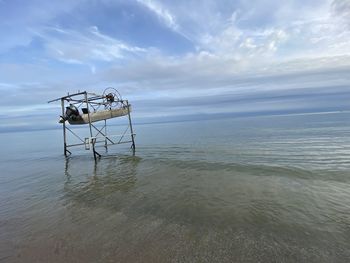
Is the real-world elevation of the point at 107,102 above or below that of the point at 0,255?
above

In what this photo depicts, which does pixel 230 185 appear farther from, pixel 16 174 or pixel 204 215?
pixel 16 174

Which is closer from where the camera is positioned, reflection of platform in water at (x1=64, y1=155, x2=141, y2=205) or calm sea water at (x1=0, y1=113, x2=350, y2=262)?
calm sea water at (x1=0, y1=113, x2=350, y2=262)

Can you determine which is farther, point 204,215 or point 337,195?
point 337,195

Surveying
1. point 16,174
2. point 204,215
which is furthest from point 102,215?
point 16,174

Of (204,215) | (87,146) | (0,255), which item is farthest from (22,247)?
(87,146)

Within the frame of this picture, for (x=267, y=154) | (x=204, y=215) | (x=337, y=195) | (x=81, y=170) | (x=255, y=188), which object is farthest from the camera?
(x=267, y=154)

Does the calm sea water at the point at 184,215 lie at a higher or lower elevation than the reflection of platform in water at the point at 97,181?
higher

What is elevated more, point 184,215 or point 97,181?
point 184,215

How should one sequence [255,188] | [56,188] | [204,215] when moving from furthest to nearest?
1. [56,188]
2. [255,188]
3. [204,215]

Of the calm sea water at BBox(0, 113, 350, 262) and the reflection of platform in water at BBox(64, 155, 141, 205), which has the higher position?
the calm sea water at BBox(0, 113, 350, 262)

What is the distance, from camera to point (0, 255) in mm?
7555

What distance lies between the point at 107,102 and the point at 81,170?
9.50 metres

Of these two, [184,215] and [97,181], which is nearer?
[184,215]

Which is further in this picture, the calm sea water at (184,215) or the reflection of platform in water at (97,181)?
the reflection of platform in water at (97,181)
